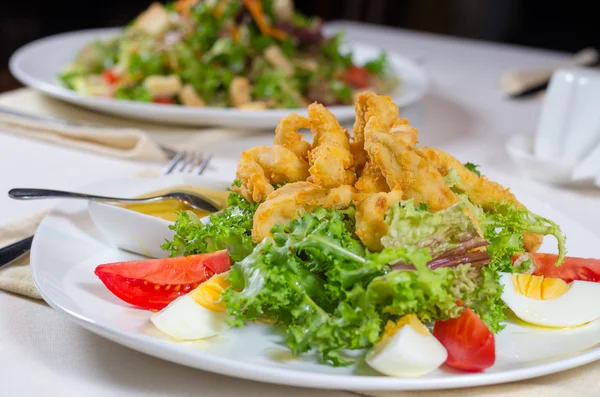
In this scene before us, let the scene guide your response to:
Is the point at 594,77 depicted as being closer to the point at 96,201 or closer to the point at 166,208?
the point at 166,208

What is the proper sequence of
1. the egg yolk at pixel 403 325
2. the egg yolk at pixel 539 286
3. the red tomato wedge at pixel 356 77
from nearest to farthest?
the egg yolk at pixel 403 325, the egg yolk at pixel 539 286, the red tomato wedge at pixel 356 77

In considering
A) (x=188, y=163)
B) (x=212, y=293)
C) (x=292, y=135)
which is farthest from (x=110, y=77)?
(x=212, y=293)

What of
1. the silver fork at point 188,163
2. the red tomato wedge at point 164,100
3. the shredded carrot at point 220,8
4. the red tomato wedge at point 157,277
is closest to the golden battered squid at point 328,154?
the red tomato wedge at point 157,277

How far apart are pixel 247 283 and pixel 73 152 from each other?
6.31 feet

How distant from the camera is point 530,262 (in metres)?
2.03

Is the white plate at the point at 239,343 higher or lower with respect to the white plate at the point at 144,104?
higher

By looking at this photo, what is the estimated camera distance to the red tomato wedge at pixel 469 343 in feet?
5.32

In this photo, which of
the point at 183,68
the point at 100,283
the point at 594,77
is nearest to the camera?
the point at 100,283

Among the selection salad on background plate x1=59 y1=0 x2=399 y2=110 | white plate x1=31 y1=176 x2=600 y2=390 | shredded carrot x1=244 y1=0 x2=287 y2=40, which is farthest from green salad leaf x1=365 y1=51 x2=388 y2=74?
white plate x1=31 y1=176 x2=600 y2=390

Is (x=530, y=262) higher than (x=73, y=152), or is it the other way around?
(x=530, y=262)

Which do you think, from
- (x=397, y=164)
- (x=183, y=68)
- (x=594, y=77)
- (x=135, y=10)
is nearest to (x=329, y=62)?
(x=183, y=68)

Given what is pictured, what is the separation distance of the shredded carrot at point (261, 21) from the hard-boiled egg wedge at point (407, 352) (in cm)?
312

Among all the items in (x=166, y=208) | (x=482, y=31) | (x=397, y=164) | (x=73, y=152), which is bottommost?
(x=482, y=31)

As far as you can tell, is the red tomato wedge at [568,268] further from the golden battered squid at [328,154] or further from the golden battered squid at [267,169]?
the golden battered squid at [267,169]
